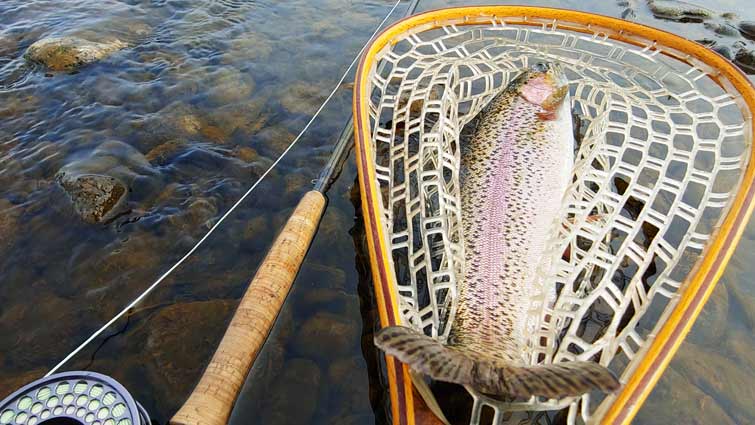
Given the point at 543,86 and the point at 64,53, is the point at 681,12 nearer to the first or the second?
the point at 543,86

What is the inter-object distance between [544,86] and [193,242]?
3295 mm

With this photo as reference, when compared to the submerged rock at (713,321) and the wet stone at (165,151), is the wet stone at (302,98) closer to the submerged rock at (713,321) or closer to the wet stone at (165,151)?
the wet stone at (165,151)

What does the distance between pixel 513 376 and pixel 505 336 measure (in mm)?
721

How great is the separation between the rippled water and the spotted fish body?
36.1 inches

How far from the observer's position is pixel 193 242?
384 centimetres

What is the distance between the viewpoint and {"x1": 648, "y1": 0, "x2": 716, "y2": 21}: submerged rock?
26.2ft

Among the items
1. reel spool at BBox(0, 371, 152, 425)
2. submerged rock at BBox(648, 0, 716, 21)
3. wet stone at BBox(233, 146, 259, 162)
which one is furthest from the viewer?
submerged rock at BBox(648, 0, 716, 21)

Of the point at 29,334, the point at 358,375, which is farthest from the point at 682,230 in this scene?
the point at 29,334

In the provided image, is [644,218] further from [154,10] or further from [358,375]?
[154,10]

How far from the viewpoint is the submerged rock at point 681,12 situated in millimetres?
7996

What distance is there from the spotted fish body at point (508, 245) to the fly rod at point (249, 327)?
34.3 inches

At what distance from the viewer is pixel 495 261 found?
280 centimetres

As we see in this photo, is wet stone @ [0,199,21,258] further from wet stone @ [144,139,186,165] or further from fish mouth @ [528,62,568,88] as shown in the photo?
fish mouth @ [528,62,568,88]

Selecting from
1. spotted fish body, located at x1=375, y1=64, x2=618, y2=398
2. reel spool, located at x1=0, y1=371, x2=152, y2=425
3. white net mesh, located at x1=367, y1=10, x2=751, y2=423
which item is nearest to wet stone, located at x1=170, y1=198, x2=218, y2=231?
white net mesh, located at x1=367, y1=10, x2=751, y2=423
